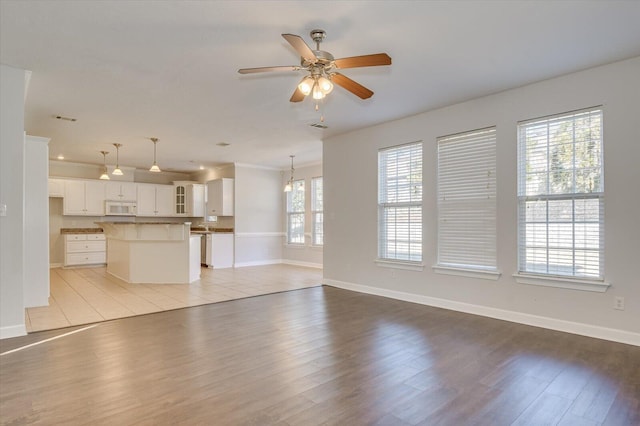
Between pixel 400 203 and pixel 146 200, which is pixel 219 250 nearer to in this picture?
pixel 146 200

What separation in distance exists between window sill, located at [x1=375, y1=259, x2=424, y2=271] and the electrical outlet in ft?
6.86

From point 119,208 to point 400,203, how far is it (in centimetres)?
752

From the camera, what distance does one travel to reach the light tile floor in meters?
4.23

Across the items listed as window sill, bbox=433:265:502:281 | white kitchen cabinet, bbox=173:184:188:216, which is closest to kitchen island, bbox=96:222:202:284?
white kitchen cabinet, bbox=173:184:188:216

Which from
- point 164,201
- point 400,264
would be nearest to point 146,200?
point 164,201

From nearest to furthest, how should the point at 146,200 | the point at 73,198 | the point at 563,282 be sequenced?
the point at 563,282, the point at 73,198, the point at 146,200

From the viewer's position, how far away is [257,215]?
9320mm

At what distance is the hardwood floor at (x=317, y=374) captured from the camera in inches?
82.7

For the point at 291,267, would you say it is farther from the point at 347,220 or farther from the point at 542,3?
the point at 542,3

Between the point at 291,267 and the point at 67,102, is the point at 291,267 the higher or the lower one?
the lower one

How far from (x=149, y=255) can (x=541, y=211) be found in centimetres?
611

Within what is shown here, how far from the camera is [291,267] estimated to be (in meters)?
8.76

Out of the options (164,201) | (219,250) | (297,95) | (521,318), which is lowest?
(521,318)

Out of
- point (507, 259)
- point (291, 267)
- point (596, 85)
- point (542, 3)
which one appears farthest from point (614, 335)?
point (291, 267)
